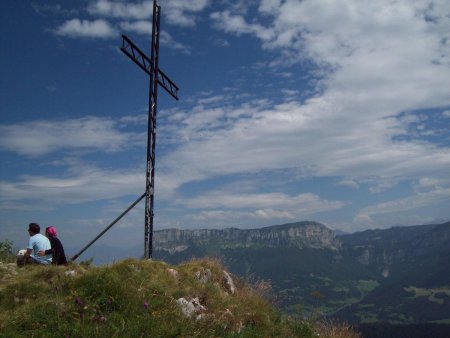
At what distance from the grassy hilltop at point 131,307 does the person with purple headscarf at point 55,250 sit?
2.86ft

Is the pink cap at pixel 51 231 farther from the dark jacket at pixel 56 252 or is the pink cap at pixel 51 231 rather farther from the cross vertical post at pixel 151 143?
the cross vertical post at pixel 151 143

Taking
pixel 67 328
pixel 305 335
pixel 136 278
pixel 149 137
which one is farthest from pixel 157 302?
pixel 149 137

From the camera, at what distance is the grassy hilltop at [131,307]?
27.9 feet

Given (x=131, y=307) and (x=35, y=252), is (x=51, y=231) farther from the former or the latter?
(x=131, y=307)

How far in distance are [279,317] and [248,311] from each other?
5.83 ft

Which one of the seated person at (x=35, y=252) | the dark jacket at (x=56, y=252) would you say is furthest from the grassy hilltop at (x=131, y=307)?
the dark jacket at (x=56, y=252)

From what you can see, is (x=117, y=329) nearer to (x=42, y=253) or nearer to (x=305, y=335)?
(x=305, y=335)

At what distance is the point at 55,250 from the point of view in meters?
14.1

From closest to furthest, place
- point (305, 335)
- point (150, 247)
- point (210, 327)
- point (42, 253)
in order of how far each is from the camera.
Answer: point (210, 327) → point (305, 335) → point (42, 253) → point (150, 247)

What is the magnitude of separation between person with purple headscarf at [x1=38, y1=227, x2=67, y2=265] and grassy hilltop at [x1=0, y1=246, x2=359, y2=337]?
870 mm

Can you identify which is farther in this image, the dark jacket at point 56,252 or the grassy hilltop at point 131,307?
the dark jacket at point 56,252

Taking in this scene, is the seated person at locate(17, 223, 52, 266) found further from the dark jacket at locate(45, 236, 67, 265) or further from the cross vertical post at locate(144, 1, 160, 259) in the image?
the cross vertical post at locate(144, 1, 160, 259)

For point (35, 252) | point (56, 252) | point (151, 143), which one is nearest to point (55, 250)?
point (56, 252)

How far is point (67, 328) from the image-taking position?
8.18 meters
